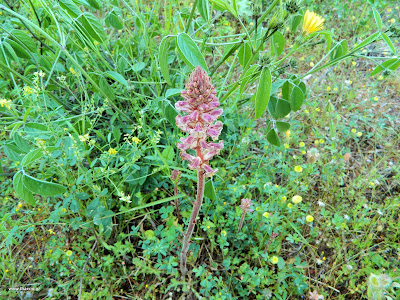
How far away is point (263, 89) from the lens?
131 centimetres

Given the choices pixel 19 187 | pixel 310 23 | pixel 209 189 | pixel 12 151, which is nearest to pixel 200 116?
pixel 209 189

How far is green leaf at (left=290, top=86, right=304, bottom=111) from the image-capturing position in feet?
5.30

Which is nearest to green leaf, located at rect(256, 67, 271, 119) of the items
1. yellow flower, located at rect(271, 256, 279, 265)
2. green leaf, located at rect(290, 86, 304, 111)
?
green leaf, located at rect(290, 86, 304, 111)

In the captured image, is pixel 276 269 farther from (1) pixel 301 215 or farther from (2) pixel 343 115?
(2) pixel 343 115

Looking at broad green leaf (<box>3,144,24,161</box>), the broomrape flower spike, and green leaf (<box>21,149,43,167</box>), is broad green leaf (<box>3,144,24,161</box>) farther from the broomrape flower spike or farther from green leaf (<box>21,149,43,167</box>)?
the broomrape flower spike

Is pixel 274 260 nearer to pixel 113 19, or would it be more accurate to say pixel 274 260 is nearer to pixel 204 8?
pixel 204 8

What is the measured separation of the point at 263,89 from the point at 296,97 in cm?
44

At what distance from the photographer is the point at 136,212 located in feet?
6.93

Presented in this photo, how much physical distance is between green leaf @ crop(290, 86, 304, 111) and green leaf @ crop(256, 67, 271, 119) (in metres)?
0.41

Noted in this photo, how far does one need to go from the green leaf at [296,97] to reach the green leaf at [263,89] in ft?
1.33

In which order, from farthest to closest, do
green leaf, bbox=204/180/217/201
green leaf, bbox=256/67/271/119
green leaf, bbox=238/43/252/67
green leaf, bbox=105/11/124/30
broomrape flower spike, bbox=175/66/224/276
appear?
green leaf, bbox=105/11/124/30 < green leaf, bbox=204/180/217/201 < green leaf, bbox=238/43/252/67 < green leaf, bbox=256/67/271/119 < broomrape flower spike, bbox=175/66/224/276

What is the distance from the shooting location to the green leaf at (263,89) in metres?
1.29

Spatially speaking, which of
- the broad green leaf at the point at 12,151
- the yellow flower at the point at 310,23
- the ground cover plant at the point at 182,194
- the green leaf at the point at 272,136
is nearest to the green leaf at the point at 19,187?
the ground cover plant at the point at 182,194

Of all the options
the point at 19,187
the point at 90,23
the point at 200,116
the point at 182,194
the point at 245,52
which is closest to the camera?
the point at 200,116
